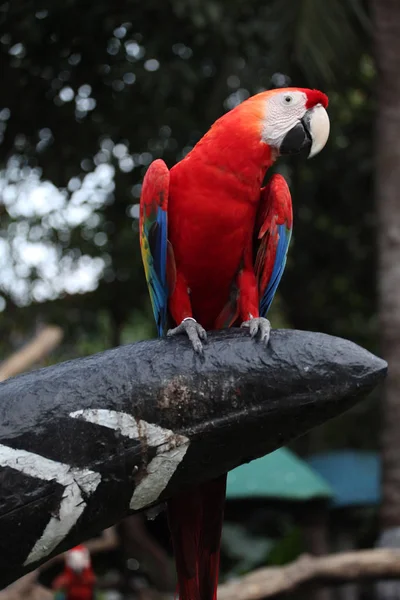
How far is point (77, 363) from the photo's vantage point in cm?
109

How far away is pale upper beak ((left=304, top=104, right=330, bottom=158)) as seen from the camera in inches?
66.3

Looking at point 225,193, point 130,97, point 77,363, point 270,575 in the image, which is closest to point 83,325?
point 130,97

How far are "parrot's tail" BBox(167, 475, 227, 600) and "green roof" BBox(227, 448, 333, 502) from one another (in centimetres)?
499

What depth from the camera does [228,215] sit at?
5.56 feet

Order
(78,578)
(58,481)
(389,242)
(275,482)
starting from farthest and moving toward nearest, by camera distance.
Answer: (275,482) < (78,578) < (389,242) < (58,481)

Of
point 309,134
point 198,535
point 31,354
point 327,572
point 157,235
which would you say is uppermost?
point 309,134

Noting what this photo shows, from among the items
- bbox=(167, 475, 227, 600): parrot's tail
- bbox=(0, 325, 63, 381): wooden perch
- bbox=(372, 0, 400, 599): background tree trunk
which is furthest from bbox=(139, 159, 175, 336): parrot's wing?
bbox=(372, 0, 400, 599): background tree trunk

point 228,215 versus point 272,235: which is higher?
point 228,215

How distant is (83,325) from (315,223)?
2.73m

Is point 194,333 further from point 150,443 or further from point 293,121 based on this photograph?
point 293,121

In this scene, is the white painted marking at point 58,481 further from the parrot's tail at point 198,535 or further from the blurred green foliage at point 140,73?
the blurred green foliage at point 140,73

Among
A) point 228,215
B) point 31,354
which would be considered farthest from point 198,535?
point 31,354

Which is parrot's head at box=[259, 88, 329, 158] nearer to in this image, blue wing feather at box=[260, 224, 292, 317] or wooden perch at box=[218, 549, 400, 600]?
blue wing feather at box=[260, 224, 292, 317]

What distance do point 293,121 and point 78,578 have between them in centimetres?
427
